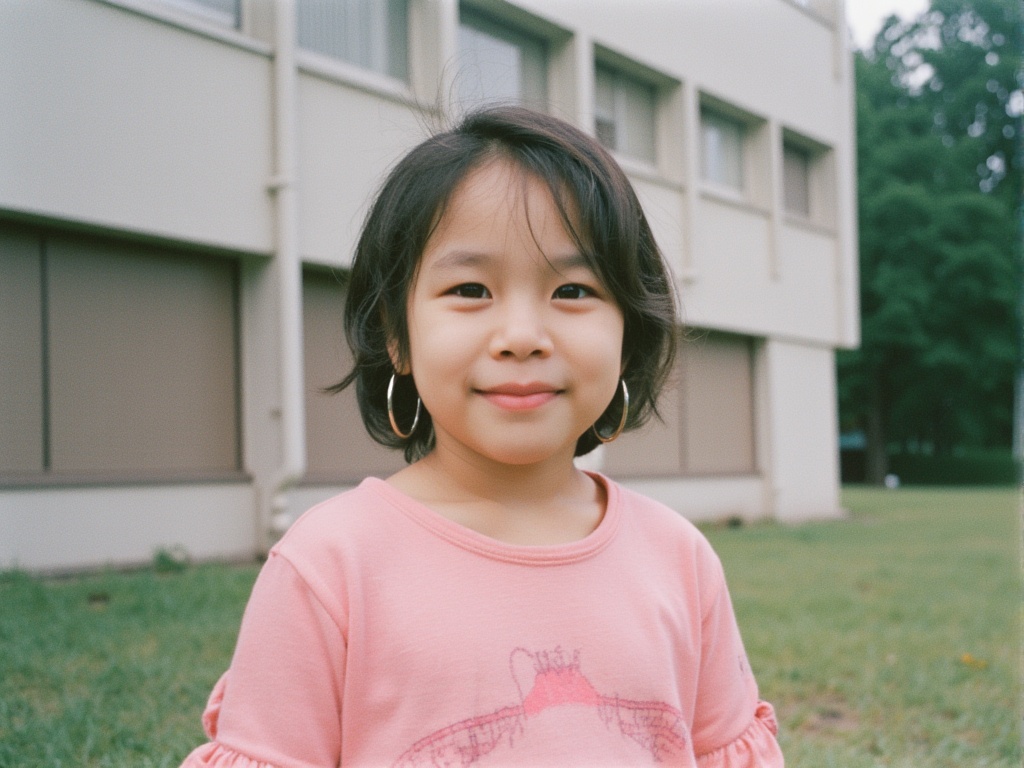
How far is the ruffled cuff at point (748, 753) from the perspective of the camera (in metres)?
1.53

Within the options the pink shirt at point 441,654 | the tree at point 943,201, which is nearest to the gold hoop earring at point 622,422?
the pink shirt at point 441,654

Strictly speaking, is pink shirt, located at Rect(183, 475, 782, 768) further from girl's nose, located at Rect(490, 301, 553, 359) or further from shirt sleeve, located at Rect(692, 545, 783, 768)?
girl's nose, located at Rect(490, 301, 553, 359)

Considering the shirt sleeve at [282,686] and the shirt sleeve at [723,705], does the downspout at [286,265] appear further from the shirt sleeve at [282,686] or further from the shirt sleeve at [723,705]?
the shirt sleeve at [282,686]

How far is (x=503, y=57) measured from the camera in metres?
8.29

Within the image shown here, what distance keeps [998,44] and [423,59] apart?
68.3ft

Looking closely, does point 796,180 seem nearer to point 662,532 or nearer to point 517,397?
point 662,532

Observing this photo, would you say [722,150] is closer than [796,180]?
Yes

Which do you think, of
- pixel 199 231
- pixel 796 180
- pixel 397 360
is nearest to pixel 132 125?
pixel 199 231

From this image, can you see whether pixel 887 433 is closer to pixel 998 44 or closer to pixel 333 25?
pixel 998 44

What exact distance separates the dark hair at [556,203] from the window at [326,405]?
16.7 feet

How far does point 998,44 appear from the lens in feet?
76.4

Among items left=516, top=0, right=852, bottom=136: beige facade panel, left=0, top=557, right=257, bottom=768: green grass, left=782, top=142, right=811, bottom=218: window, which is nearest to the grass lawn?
left=0, top=557, right=257, bottom=768: green grass

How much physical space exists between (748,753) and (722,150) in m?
10.3

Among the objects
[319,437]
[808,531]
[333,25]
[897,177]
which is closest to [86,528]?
[319,437]
